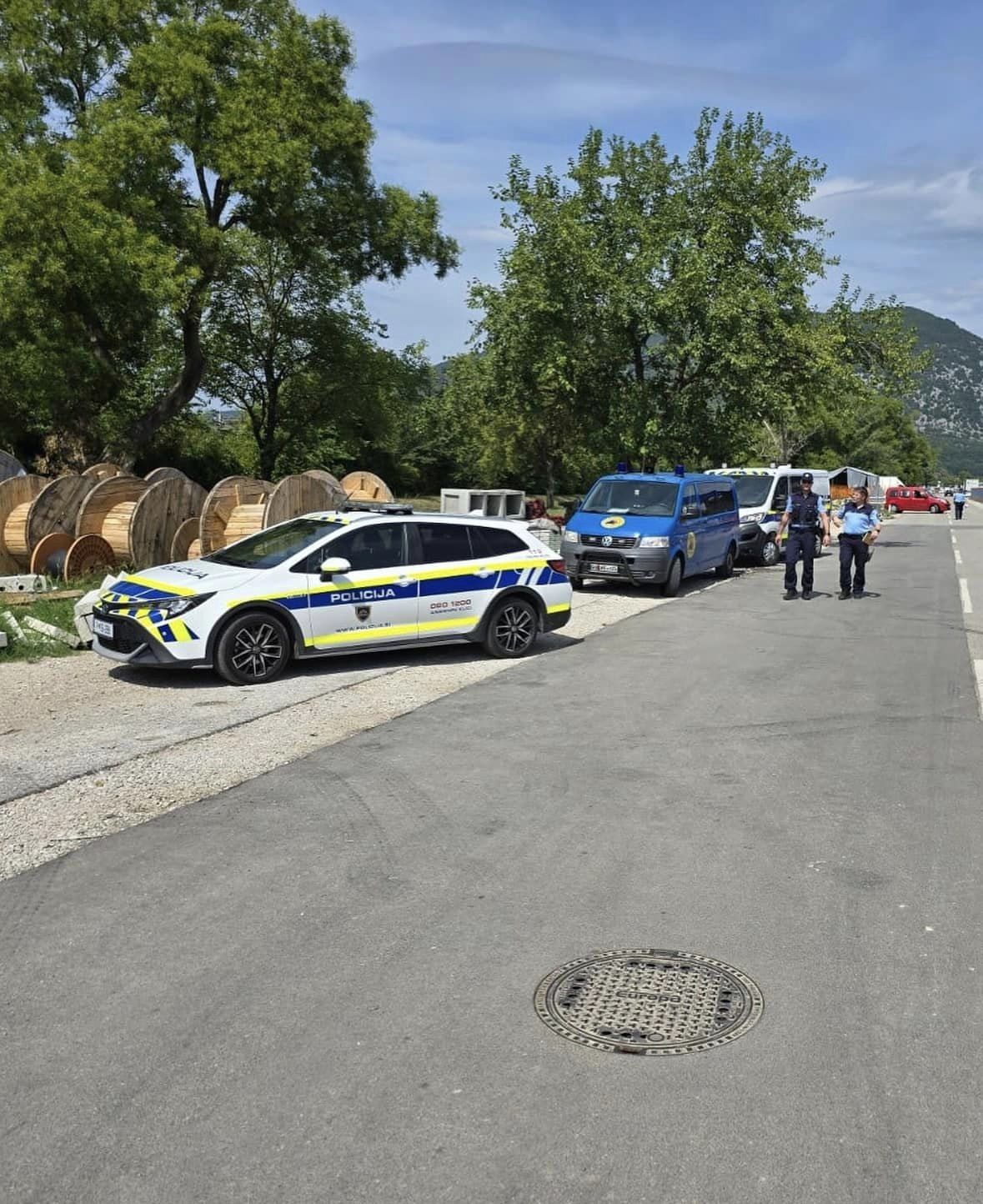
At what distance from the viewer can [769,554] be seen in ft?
74.6

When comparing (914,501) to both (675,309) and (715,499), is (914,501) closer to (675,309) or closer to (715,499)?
(675,309)

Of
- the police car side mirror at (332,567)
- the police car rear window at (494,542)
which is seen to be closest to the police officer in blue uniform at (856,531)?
the police car rear window at (494,542)

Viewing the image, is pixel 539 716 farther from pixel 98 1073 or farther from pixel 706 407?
pixel 706 407

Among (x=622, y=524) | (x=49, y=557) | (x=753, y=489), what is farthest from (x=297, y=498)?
(x=753, y=489)

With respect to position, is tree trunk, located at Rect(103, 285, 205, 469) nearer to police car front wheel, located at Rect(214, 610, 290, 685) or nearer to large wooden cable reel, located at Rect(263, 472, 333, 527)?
large wooden cable reel, located at Rect(263, 472, 333, 527)

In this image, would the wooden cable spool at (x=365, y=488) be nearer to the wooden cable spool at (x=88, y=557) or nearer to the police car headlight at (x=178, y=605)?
the wooden cable spool at (x=88, y=557)

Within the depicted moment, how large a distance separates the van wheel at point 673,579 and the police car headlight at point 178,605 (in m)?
9.04

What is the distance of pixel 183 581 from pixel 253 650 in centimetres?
87

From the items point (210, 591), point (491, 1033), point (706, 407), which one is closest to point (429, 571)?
point (210, 591)

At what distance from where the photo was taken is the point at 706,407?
2602 centimetres

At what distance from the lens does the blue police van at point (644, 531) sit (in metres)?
16.2

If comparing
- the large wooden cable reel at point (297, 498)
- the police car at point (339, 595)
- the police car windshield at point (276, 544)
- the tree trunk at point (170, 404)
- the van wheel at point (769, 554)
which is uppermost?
the tree trunk at point (170, 404)

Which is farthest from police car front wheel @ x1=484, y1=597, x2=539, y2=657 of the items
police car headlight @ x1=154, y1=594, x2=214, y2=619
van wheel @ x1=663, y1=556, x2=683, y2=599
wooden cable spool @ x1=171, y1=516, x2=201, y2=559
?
wooden cable spool @ x1=171, y1=516, x2=201, y2=559

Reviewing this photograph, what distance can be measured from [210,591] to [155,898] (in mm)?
4652
